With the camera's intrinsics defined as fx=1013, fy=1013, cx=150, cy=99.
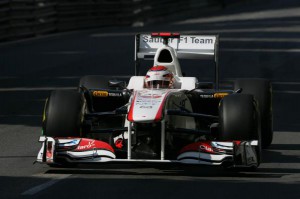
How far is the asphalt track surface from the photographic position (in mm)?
9680

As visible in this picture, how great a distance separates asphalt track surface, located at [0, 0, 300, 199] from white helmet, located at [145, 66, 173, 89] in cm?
115

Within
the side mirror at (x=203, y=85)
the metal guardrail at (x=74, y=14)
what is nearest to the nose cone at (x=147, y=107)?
the side mirror at (x=203, y=85)

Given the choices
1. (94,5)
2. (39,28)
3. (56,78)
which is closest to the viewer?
(56,78)

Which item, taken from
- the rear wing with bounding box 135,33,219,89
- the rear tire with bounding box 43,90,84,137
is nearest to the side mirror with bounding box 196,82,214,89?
the rear wing with bounding box 135,33,219,89

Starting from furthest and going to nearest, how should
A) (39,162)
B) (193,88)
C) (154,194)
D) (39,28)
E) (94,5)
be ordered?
(94,5) → (39,28) → (193,88) → (39,162) → (154,194)

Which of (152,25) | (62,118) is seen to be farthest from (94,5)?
(62,118)

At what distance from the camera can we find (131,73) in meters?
23.4

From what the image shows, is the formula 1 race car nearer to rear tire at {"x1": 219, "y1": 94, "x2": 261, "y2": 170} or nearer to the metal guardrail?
rear tire at {"x1": 219, "y1": 94, "x2": 261, "y2": 170}

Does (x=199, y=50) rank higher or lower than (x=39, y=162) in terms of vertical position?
higher

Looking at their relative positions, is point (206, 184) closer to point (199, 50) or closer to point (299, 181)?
point (299, 181)

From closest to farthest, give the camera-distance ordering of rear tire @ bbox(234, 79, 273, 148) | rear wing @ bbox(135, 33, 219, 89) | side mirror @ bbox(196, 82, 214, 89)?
side mirror @ bbox(196, 82, 214, 89) → rear tire @ bbox(234, 79, 273, 148) → rear wing @ bbox(135, 33, 219, 89)

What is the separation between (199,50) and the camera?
13.6 m

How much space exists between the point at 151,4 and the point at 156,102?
31.5m

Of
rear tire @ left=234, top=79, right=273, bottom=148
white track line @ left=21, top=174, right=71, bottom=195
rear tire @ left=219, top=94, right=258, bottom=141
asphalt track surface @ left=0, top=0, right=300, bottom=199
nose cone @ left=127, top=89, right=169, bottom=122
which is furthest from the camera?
rear tire @ left=234, top=79, right=273, bottom=148
